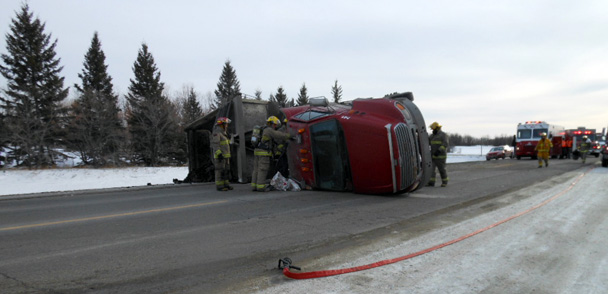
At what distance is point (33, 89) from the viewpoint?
78.1 ft

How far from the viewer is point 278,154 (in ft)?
26.8

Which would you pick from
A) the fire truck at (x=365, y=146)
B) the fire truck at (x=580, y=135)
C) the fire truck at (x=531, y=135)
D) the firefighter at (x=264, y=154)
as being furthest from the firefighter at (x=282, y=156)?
the fire truck at (x=580, y=135)

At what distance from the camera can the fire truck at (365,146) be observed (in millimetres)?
6480

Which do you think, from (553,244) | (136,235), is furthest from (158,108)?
(553,244)

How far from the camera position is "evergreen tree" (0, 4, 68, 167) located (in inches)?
841

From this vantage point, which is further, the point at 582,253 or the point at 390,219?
the point at 390,219

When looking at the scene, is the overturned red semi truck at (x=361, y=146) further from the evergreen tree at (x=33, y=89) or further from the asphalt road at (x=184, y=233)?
the evergreen tree at (x=33, y=89)

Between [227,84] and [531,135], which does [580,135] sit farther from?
[227,84]

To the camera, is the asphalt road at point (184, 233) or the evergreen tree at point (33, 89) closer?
the asphalt road at point (184, 233)

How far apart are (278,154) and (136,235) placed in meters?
4.38

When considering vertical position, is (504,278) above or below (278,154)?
below

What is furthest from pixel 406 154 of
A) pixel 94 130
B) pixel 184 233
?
pixel 94 130

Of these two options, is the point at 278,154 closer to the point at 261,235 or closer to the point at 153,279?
the point at 261,235

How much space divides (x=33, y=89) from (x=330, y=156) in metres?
25.9
